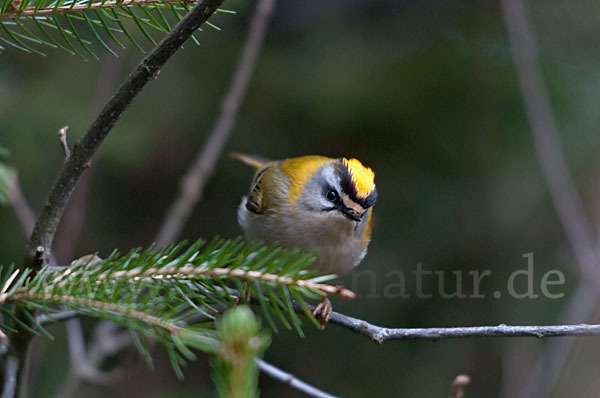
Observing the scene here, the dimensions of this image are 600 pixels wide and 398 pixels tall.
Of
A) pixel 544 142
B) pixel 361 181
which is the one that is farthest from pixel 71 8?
pixel 544 142

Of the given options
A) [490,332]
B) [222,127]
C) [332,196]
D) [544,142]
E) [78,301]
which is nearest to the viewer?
[78,301]

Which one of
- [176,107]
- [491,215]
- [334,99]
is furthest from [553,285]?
[176,107]

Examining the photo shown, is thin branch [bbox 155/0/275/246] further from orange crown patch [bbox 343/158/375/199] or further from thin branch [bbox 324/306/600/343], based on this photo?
thin branch [bbox 324/306/600/343]

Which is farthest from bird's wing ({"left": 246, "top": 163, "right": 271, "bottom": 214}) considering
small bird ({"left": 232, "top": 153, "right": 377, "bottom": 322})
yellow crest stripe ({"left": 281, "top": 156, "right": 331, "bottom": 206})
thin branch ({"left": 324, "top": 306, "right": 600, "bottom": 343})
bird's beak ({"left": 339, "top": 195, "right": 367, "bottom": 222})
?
thin branch ({"left": 324, "top": 306, "right": 600, "bottom": 343})

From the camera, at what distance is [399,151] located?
3.38 metres

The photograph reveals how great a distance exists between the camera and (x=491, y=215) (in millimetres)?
3453

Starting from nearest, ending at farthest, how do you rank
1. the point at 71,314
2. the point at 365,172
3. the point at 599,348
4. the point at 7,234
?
1. the point at 71,314
2. the point at 365,172
3. the point at 599,348
4. the point at 7,234

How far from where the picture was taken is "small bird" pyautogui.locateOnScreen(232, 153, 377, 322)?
239cm

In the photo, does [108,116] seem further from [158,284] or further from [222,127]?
[222,127]

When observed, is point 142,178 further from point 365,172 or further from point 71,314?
point 71,314

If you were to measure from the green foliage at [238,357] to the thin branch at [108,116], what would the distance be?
1.81 feet

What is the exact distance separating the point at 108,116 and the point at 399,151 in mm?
2471

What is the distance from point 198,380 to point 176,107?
156 cm

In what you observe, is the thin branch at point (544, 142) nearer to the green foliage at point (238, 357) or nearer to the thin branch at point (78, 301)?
the thin branch at point (78, 301)
